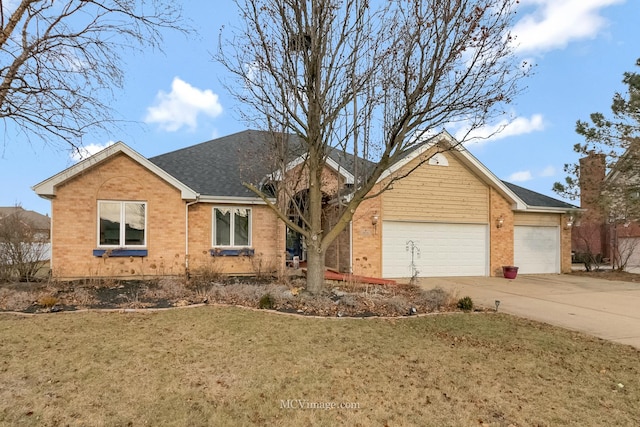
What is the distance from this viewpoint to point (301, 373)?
5.11 metres

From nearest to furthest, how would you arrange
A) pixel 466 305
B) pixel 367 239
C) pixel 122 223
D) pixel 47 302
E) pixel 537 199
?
1. pixel 47 302
2. pixel 466 305
3. pixel 122 223
4. pixel 367 239
5. pixel 537 199

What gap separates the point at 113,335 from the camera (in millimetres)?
6594

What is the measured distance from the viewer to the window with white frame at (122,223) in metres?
13.2

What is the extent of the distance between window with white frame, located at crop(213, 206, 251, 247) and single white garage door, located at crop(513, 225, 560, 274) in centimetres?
1171

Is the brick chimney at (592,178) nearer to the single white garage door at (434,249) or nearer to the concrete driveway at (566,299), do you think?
the concrete driveway at (566,299)

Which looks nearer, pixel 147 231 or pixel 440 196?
pixel 147 231

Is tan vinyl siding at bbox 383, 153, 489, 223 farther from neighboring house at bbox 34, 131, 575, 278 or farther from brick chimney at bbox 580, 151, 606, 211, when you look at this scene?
brick chimney at bbox 580, 151, 606, 211

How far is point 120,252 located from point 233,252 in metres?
3.62

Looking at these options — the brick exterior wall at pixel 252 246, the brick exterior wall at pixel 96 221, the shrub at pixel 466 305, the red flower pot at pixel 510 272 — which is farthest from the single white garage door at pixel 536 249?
the brick exterior wall at pixel 96 221

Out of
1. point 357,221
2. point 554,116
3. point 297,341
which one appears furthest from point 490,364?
point 554,116

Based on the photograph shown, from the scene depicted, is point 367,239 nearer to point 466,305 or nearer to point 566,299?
point 466,305

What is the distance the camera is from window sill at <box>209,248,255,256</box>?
563 inches

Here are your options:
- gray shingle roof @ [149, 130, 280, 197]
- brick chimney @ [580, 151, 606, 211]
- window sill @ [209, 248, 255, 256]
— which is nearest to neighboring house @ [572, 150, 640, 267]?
brick chimney @ [580, 151, 606, 211]

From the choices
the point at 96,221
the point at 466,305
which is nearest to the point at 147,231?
the point at 96,221
